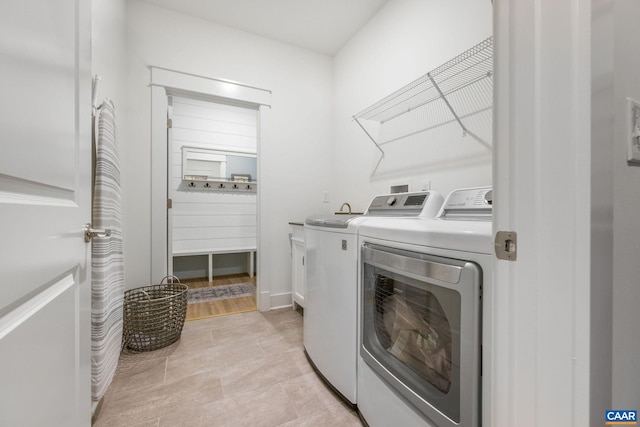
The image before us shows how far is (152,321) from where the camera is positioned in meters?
1.77

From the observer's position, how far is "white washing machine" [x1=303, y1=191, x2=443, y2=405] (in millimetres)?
1229

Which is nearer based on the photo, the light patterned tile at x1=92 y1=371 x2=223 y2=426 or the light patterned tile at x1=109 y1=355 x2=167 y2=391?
the light patterned tile at x1=92 y1=371 x2=223 y2=426

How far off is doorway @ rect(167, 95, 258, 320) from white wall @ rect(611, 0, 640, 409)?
304 centimetres

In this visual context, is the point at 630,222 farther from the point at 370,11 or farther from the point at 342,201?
the point at 370,11

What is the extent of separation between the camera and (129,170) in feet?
6.67

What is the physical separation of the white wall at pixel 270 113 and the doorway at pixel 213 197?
0.83m

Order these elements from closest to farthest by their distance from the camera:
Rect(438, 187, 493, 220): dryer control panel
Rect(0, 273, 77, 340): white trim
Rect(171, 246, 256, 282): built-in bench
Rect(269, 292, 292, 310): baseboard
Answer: Rect(0, 273, 77, 340): white trim < Rect(438, 187, 493, 220): dryer control panel < Rect(269, 292, 292, 310): baseboard < Rect(171, 246, 256, 282): built-in bench

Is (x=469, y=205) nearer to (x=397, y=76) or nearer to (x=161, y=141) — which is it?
(x=397, y=76)

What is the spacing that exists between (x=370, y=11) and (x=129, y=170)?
2.38 metres

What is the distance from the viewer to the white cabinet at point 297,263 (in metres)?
2.34

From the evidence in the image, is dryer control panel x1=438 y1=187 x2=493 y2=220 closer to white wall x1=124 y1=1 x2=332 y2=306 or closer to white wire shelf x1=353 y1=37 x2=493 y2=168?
white wire shelf x1=353 y1=37 x2=493 y2=168

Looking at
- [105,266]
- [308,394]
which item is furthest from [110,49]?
[308,394]

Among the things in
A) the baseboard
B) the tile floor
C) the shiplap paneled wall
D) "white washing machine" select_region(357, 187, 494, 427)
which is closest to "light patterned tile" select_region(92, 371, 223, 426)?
the tile floor

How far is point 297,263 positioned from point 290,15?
2200 mm
